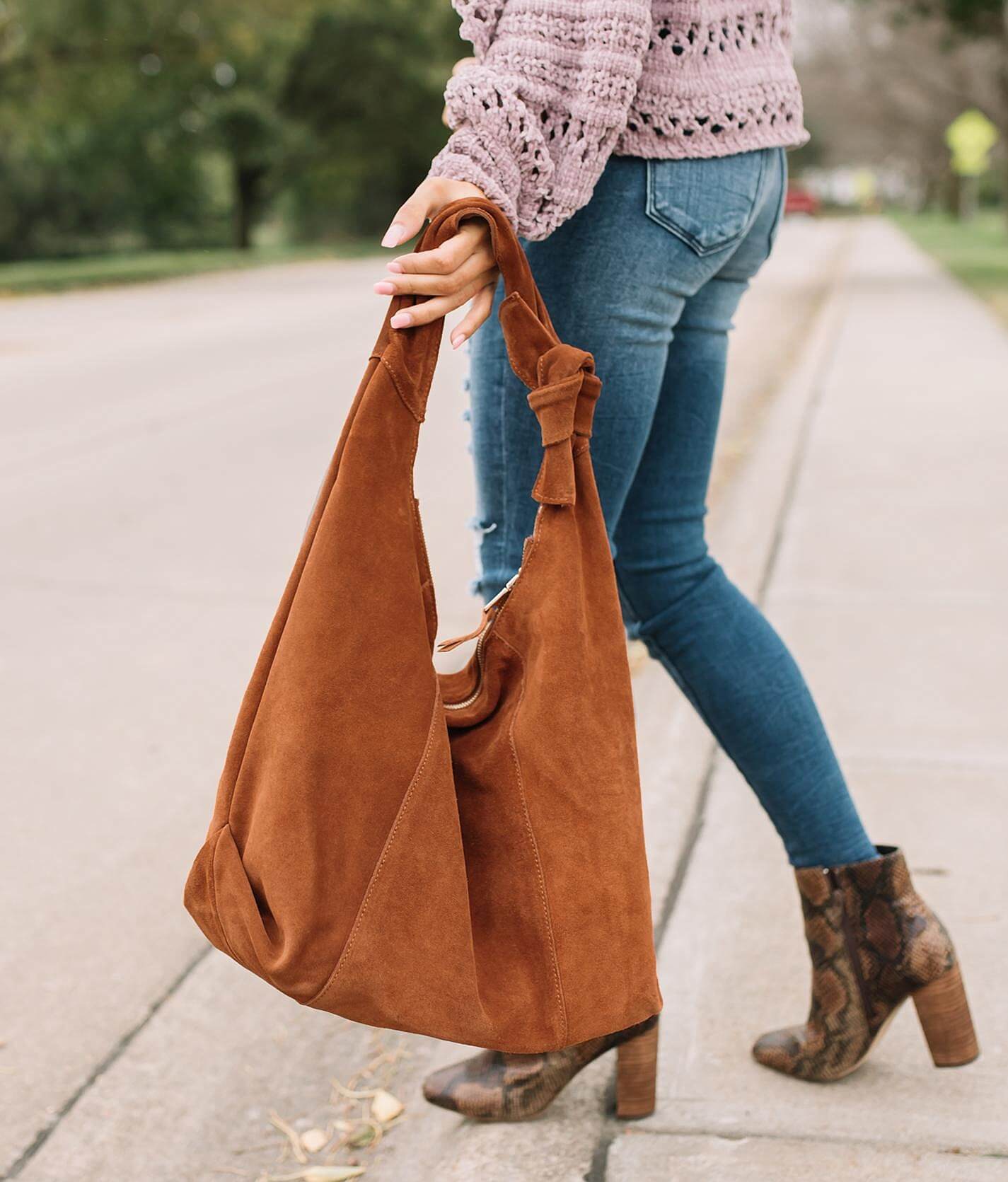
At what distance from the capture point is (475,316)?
1512 millimetres

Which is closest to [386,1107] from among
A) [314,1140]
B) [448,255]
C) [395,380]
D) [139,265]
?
[314,1140]

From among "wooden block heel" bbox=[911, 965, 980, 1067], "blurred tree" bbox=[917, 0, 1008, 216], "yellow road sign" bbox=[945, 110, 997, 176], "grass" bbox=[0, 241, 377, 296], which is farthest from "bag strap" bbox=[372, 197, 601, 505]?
"yellow road sign" bbox=[945, 110, 997, 176]

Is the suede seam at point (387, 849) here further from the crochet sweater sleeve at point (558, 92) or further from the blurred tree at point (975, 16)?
the blurred tree at point (975, 16)

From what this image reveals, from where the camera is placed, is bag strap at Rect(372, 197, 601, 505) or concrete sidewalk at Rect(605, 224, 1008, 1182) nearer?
bag strap at Rect(372, 197, 601, 505)

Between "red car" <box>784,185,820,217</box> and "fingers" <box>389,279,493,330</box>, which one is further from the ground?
"fingers" <box>389,279,493,330</box>

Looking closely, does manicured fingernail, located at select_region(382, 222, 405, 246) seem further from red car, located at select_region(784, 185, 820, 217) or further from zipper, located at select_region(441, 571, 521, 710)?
red car, located at select_region(784, 185, 820, 217)

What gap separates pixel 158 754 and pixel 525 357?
2.14 metres

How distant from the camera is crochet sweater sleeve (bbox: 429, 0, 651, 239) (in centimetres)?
153

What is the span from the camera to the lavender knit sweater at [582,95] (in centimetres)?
151

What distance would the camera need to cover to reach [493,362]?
1.72m

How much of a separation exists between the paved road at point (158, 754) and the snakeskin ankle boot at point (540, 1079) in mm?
45

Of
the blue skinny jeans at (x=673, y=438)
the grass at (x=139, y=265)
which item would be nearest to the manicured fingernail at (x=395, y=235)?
the blue skinny jeans at (x=673, y=438)

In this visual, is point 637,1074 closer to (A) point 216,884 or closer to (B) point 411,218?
(A) point 216,884

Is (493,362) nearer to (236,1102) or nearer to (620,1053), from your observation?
(620,1053)
